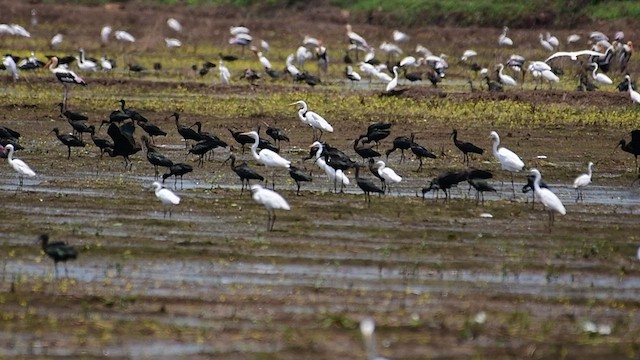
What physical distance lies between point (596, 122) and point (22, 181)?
45.2 ft

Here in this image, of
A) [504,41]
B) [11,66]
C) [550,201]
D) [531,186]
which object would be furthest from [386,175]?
[504,41]

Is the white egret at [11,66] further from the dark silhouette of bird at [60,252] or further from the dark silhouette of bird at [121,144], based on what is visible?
the dark silhouette of bird at [60,252]

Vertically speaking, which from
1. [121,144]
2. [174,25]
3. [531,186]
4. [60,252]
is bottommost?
[60,252]

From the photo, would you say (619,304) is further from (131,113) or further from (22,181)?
(131,113)

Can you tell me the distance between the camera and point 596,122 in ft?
95.2

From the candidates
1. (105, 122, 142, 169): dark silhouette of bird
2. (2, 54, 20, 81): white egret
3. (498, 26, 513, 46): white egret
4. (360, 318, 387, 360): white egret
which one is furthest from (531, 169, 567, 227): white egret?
(498, 26, 513, 46): white egret

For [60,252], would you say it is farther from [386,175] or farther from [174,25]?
[174,25]

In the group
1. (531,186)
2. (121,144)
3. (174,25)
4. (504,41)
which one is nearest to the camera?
(531,186)

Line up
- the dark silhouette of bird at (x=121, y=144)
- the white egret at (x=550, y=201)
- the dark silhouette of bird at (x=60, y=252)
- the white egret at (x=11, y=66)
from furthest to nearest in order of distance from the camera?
the white egret at (x=11, y=66)
the dark silhouette of bird at (x=121, y=144)
the white egret at (x=550, y=201)
the dark silhouette of bird at (x=60, y=252)

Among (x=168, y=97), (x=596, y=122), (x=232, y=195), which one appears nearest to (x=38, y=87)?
(x=168, y=97)

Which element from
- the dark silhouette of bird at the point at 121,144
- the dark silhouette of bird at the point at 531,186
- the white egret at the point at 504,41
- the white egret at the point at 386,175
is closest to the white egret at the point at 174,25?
the white egret at the point at 504,41

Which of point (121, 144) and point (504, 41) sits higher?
point (504, 41)

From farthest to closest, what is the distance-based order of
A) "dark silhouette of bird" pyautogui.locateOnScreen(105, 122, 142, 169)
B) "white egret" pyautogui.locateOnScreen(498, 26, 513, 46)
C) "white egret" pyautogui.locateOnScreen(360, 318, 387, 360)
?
"white egret" pyautogui.locateOnScreen(498, 26, 513, 46)
"dark silhouette of bird" pyautogui.locateOnScreen(105, 122, 142, 169)
"white egret" pyautogui.locateOnScreen(360, 318, 387, 360)

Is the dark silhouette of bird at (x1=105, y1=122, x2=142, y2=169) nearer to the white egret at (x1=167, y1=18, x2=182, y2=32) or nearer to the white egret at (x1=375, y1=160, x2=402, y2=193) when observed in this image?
the white egret at (x1=375, y1=160, x2=402, y2=193)
